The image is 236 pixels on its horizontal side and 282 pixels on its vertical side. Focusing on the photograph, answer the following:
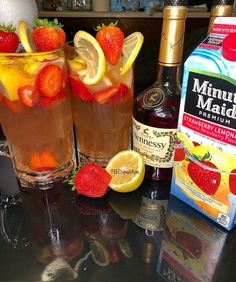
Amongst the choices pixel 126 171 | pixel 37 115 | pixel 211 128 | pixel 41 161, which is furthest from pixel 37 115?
pixel 211 128

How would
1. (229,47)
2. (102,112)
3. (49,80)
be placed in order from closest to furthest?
1. (229,47)
2. (49,80)
3. (102,112)

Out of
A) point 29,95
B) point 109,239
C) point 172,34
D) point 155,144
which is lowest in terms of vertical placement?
point 109,239

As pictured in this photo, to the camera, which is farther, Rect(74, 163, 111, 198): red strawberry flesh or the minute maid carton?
Rect(74, 163, 111, 198): red strawberry flesh

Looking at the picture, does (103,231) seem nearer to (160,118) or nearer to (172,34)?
(160,118)

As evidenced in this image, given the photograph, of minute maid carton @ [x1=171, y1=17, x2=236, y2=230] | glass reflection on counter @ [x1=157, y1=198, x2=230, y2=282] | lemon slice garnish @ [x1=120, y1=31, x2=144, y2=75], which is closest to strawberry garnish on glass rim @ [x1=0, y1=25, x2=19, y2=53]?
lemon slice garnish @ [x1=120, y1=31, x2=144, y2=75]

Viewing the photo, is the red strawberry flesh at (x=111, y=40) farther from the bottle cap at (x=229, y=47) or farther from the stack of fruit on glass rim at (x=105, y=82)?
the bottle cap at (x=229, y=47)

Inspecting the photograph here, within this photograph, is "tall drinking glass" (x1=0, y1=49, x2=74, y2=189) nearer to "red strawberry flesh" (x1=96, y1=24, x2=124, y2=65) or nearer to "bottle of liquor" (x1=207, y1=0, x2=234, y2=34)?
"red strawberry flesh" (x1=96, y1=24, x2=124, y2=65)

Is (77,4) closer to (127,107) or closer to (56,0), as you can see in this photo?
(56,0)
